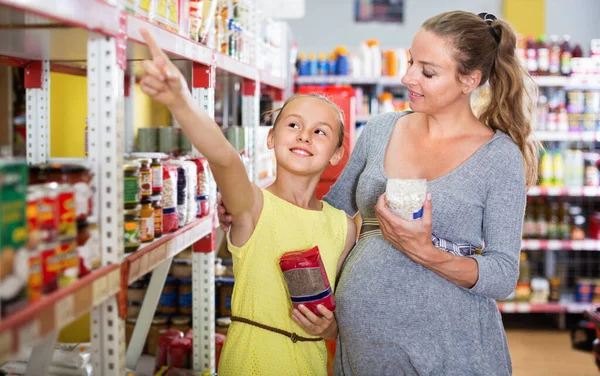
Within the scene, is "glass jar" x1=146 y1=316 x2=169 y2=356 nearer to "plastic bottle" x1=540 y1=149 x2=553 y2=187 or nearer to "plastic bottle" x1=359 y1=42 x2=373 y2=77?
"plastic bottle" x1=359 y1=42 x2=373 y2=77

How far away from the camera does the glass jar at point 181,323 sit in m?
3.20

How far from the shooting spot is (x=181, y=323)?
3.21 m

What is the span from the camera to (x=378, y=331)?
1.81 metres

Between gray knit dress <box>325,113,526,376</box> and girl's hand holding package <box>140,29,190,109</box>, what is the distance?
2.61ft

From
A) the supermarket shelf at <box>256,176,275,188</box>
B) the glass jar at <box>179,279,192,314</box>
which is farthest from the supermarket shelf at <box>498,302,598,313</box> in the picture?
the glass jar at <box>179,279,192,314</box>

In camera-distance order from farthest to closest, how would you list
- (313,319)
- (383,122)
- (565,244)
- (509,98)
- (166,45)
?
(565,244) < (383,122) < (509,98) < (166,45) < (313,319)

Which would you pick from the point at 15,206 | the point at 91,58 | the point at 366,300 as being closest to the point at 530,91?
the point at 366,300

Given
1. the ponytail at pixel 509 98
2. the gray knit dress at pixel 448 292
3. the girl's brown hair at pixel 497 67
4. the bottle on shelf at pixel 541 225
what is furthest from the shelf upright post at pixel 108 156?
the bottle on shelf at pixel 541 225

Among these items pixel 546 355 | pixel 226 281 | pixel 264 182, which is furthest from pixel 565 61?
pixel 226 281

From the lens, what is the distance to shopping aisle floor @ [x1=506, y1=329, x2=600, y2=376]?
4754mm

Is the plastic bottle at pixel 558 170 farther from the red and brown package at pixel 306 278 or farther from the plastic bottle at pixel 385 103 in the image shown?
the red and brown package at pixel 306 278

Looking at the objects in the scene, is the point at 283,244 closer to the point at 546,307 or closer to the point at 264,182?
the point at 264,182

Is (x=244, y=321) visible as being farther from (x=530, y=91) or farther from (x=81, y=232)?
(x=530, y=91)

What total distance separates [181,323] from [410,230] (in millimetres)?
1823
